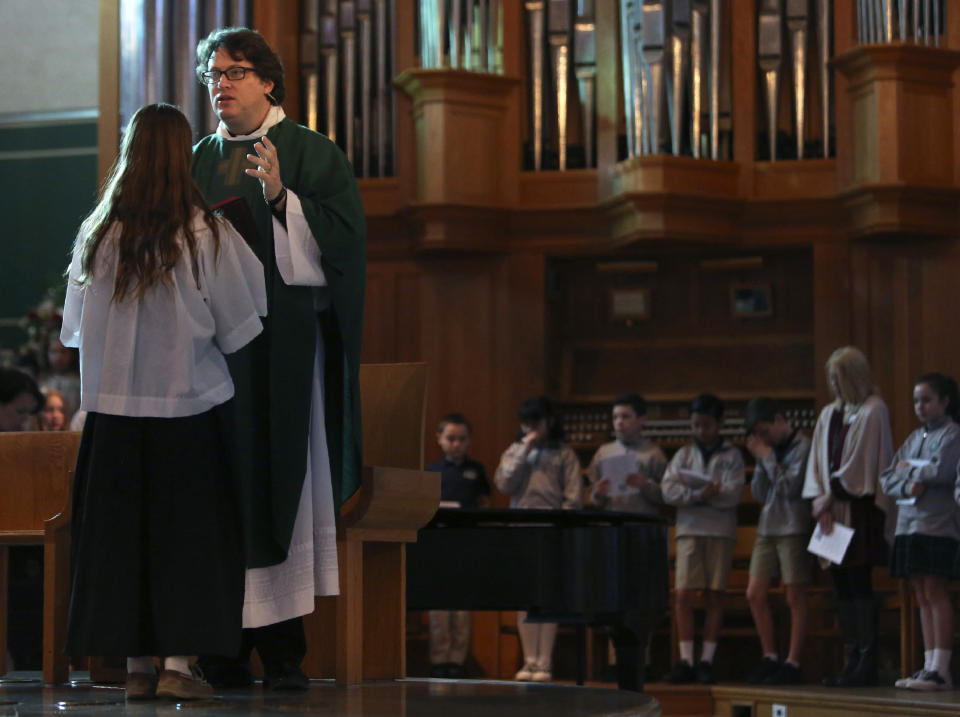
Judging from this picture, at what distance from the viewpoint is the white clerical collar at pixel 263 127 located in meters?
4.10

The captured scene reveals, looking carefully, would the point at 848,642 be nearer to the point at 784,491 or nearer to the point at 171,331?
the point at 784,491

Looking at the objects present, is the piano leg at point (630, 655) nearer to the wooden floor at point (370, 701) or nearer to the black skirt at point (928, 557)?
the wooden floor at point (370, 701)

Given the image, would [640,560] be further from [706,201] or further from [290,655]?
[706,201]

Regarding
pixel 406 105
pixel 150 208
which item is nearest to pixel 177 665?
pixel 150 208

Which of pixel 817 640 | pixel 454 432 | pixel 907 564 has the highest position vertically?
pixel 454 432

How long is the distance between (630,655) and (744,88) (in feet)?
14.3

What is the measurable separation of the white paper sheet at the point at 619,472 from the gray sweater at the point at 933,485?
1472 mm

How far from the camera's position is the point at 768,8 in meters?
8.88

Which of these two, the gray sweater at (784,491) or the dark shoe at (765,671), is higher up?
the gray sweater at (784,491)

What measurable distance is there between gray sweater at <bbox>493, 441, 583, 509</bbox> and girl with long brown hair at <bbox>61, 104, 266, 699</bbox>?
4571 mm

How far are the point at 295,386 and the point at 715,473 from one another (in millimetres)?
4293

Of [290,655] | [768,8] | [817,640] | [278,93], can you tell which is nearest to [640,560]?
[290,655]

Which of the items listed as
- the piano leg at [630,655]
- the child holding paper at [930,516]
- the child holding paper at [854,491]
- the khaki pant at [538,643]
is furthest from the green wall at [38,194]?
the piano leg at [630,655]

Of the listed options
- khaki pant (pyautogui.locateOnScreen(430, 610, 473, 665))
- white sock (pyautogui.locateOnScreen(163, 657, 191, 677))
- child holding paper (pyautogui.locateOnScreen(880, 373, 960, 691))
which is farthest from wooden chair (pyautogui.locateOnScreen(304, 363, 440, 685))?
khaki pant (pyautogui.locateOnScreen(430, 610, 473, 665))
